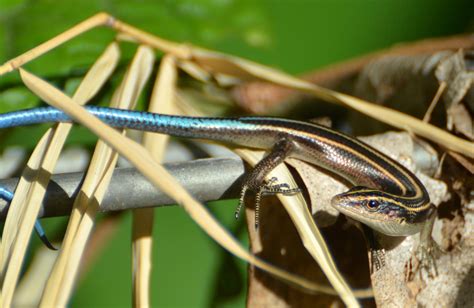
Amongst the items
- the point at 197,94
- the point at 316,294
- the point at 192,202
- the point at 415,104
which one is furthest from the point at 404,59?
the point at 192,202

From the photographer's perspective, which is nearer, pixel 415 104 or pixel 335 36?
pixel 415 104

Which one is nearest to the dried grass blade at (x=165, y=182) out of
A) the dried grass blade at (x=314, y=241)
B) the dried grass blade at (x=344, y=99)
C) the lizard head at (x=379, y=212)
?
the dried grass blade at (x=314, y=241)

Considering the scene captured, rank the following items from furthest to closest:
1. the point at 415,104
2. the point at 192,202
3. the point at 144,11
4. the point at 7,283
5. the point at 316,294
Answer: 1. the point at 144,11
2. the point at 415,104
3. the point at 316,294
4. the point at 7,283
5. the point at 192,202

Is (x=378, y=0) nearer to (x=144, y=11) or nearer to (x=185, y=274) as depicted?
(x=144, y=11)

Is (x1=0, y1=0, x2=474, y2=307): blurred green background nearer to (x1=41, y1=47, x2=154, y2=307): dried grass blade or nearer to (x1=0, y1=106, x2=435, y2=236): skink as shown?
(x1=0, y1=106, x2=435, y2=236): skink

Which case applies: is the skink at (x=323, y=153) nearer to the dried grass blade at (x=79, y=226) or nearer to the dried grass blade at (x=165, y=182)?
the dried grass blade at (x=79, y=226)

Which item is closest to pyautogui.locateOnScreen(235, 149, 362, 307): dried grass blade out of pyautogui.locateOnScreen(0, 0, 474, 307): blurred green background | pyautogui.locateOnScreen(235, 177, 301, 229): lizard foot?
pyautogui.locateOnScreen(235, 177, 301, 229): lizard foot

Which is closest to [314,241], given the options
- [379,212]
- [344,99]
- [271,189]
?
[271,189]
